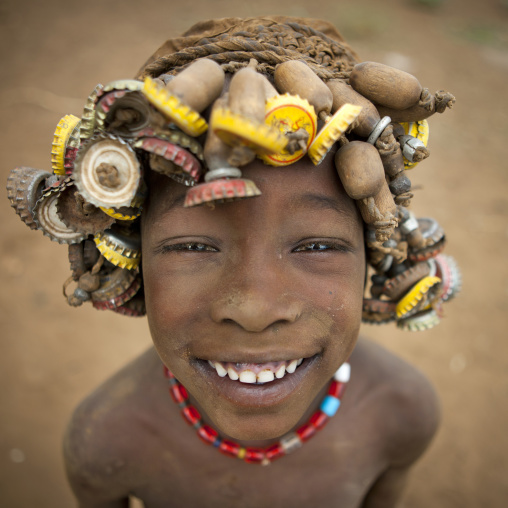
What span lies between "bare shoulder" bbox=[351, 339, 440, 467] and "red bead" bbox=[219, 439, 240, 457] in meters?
0.53

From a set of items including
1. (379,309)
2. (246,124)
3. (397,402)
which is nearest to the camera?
(246,124)

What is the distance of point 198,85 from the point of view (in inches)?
43.8

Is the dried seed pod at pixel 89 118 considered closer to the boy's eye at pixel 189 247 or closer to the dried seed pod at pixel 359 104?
the boy's eye at pixel 189 247

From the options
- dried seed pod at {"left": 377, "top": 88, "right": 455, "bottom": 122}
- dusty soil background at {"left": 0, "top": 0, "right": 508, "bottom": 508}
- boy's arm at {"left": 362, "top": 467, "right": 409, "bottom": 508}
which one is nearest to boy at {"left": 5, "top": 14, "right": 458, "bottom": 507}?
dried seed pod at {"left": 377, "top": 88, "right": 455, "bottom": 122}

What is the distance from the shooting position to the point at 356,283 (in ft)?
4.49

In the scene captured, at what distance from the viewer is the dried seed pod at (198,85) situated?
43.1 inches

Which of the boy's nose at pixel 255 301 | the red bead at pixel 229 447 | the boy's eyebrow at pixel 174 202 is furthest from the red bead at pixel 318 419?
the boy's eyebrow at pixel 174 202

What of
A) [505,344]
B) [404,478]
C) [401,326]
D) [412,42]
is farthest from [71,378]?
[412,42]

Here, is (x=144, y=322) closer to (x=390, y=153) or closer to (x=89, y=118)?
(x=89, y=118)

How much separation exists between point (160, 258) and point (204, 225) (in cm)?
18

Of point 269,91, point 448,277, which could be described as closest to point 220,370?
point 269,91

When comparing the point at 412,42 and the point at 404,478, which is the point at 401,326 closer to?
the point at 404,478

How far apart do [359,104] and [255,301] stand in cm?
56

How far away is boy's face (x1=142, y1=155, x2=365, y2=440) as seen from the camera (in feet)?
3.93
